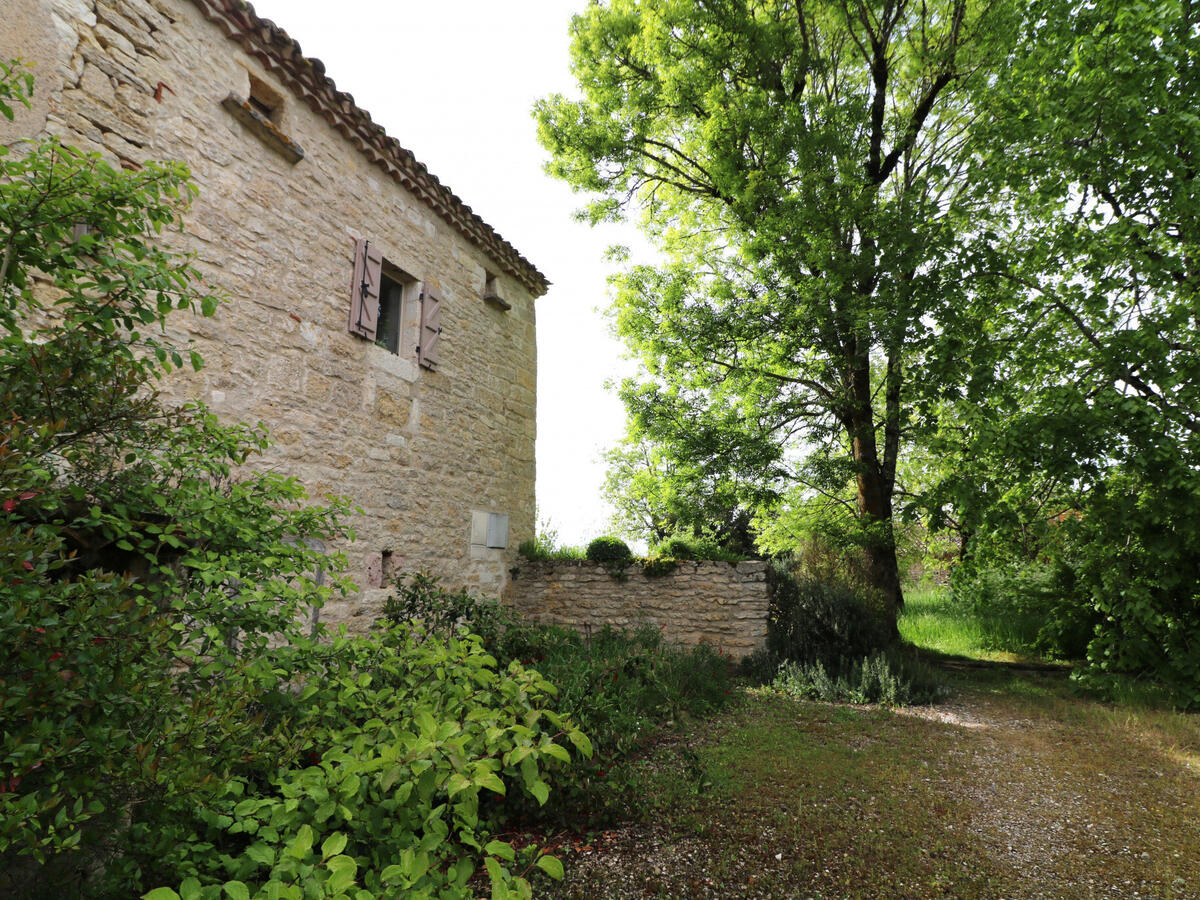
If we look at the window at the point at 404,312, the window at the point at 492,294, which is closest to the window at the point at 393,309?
the window at the point at 404,312

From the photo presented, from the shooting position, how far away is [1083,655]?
383 inches

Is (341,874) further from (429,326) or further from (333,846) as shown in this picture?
(429,326)

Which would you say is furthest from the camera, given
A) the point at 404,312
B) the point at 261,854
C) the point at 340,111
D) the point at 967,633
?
the point at 967,633

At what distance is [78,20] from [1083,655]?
13814 mm

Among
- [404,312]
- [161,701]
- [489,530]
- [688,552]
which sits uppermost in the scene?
[404,312]

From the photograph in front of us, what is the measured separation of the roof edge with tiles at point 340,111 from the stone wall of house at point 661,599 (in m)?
4.74

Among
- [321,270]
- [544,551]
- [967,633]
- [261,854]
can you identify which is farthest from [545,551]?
[967,633]

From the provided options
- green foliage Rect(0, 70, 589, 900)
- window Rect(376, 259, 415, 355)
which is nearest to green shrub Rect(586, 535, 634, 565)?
window Rect(376, 259, 415, 355)

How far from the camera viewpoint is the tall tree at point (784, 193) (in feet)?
27.9

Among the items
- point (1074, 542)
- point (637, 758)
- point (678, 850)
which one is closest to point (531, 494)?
point (637, 758)

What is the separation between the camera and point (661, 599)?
343 inches

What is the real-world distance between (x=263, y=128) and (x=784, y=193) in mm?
7011

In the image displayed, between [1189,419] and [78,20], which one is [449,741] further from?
[1189,419]

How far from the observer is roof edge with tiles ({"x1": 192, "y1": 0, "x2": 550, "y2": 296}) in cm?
511
